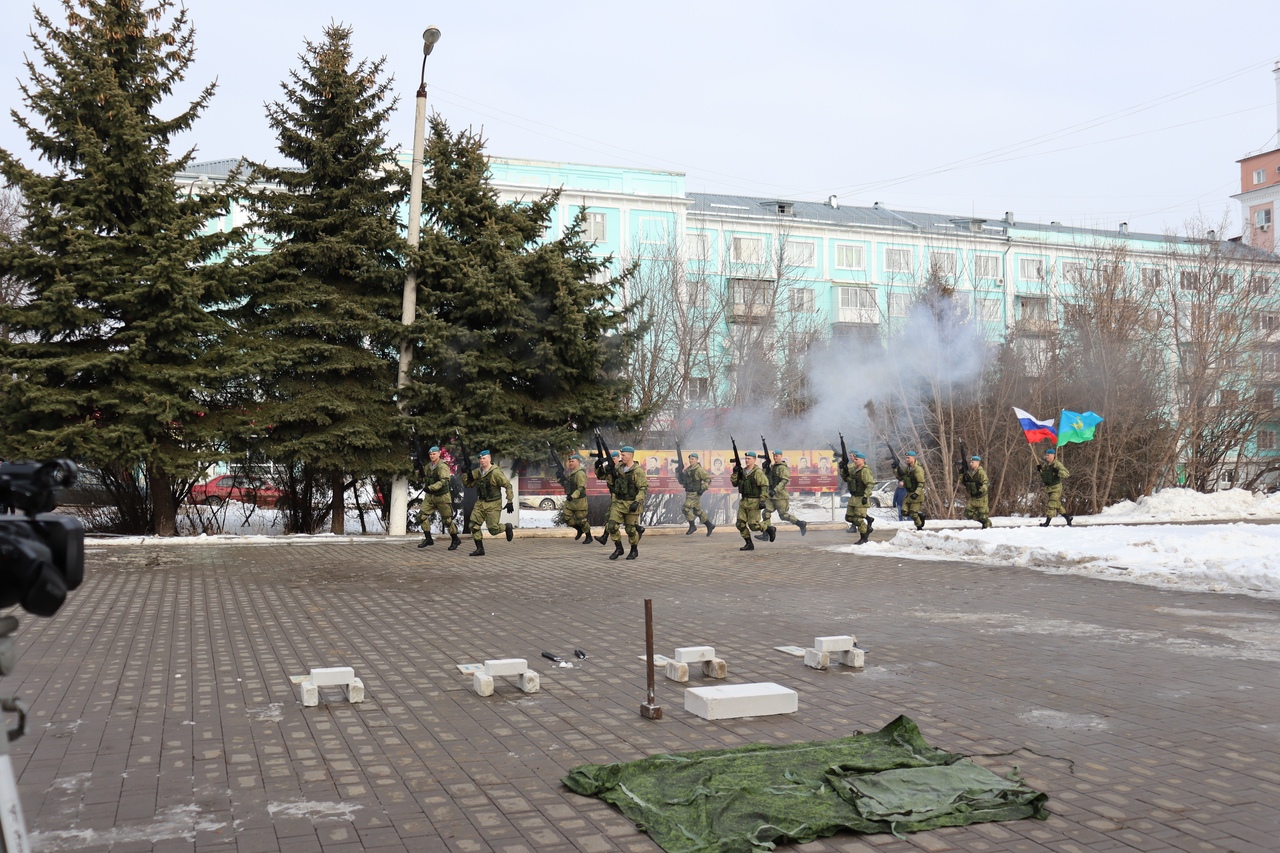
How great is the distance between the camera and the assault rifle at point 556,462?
21.8 m

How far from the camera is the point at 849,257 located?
51562mm

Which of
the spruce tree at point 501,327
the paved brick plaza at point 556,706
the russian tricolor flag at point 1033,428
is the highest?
the spruce tree at point 501,327

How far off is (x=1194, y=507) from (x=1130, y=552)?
15472mm

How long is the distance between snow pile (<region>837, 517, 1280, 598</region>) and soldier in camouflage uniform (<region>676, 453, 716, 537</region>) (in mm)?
5367

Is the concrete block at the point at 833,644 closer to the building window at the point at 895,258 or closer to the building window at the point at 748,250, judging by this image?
the building window at the point at 748,250

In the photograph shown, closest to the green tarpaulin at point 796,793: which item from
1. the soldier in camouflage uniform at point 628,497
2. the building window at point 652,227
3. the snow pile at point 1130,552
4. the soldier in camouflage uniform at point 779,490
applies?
the snow pile at point 1130,552

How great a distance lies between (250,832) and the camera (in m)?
4.71

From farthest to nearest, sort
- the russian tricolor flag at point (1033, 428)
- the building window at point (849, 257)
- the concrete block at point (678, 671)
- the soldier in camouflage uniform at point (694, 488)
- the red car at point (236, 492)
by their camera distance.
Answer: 1. the building window at point (849, 257)
2. the russian tricolor flag at point (1033, 428)
3. the soldier in camouflage uniform at point (694, 488)
4. the red car at point (236, 492)
5. the concrete block at point (678, 671)

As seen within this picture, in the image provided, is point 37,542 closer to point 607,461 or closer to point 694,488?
point 607,461

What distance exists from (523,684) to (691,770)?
2.32 metres

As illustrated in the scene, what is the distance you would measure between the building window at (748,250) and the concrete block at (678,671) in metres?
31.1

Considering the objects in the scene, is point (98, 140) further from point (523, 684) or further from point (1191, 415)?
point (1191, 415)

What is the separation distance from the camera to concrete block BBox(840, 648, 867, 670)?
27.6 feet

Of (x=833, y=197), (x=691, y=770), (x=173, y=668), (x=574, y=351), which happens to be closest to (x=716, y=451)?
(x=574, y=351)
